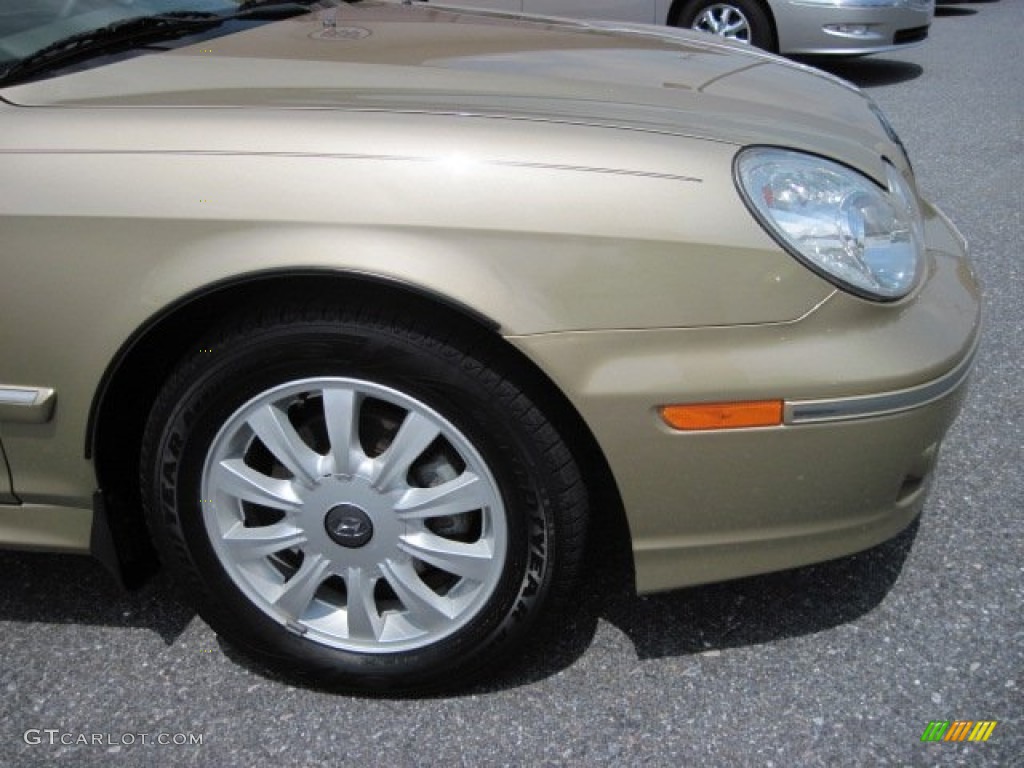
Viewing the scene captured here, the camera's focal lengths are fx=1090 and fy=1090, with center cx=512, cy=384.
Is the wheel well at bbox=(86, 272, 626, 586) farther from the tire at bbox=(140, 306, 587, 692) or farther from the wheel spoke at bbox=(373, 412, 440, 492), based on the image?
the wheel spoke at bbox=(373, 412, 440, 492)

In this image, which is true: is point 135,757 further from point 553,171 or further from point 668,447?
point 553,171

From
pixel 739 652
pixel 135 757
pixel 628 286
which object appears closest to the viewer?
pixel 628 286

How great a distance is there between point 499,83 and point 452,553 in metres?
0.87

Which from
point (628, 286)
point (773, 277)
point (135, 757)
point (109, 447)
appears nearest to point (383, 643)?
point (135, 757)

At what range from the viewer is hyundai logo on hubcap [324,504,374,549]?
1.94m

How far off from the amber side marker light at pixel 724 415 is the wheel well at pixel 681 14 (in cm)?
657

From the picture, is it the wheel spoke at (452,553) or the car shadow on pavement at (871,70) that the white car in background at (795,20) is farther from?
the wheel spoke at (452,553)

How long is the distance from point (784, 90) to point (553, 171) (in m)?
0.80

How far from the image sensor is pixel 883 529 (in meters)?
1.96

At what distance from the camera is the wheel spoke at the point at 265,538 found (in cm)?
199

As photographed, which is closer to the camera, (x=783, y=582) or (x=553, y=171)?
(x=553, y=171)

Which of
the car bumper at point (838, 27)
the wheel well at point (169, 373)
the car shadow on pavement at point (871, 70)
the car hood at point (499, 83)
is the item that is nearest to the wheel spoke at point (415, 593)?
the wheel well at point (169, 373)

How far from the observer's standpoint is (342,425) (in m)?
1.87

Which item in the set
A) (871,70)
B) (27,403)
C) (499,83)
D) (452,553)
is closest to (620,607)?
(452,553)
